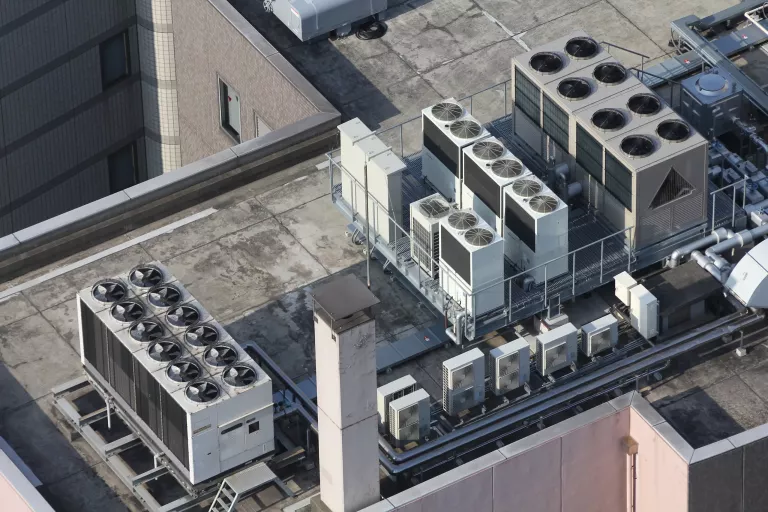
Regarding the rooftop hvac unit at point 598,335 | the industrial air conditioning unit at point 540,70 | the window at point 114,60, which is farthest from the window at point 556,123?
the window at point 114,60

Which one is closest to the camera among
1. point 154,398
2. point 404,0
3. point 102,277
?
point 154,398

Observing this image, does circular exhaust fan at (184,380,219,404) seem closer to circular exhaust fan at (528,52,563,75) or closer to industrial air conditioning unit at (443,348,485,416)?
industrial air conditioning unit at (443,348,485,416)

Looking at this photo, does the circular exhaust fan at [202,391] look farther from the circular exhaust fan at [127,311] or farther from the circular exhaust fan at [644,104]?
the circular exhaust fan at [644,104]

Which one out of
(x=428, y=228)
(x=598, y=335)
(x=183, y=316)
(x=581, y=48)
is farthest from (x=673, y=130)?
(x=183, y=316)

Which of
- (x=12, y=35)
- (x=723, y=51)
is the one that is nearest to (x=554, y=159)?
(x=723, y=51)

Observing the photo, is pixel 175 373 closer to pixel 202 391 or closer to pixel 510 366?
pixel 202 391

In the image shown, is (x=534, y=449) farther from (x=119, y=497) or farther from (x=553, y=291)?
(x=119, y=497)
